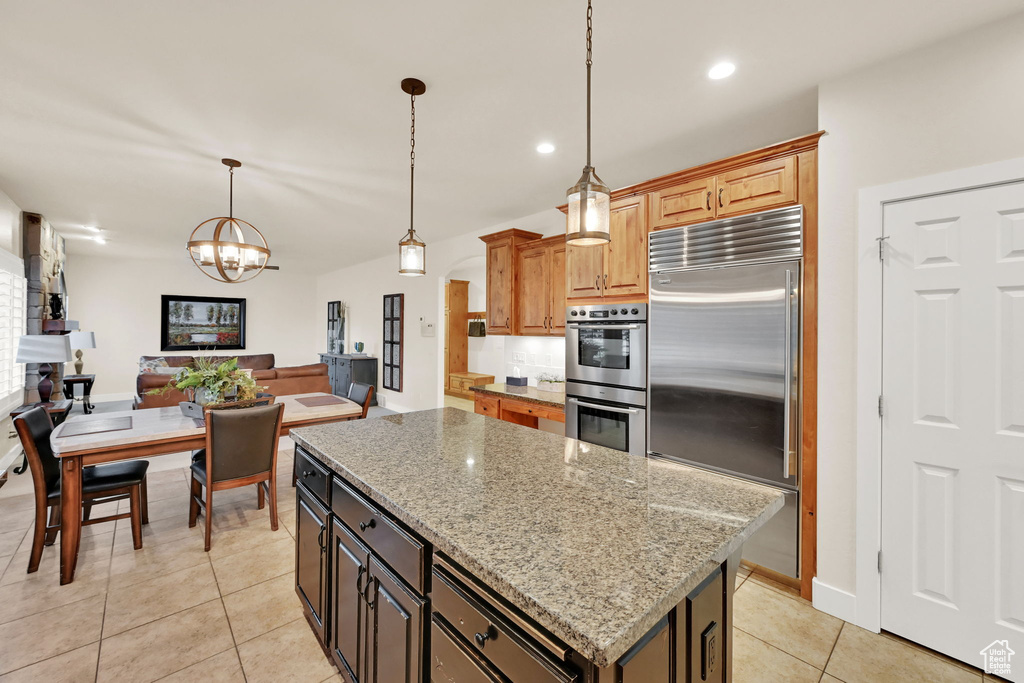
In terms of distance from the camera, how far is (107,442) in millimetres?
2467

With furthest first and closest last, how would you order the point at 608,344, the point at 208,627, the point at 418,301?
1. the point at 418,301
2. the point at 608,344
3. the point at 208,627

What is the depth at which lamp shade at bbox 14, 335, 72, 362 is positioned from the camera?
12.7 ft

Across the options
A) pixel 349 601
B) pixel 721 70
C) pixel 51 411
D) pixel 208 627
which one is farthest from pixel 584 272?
pixel 51 411

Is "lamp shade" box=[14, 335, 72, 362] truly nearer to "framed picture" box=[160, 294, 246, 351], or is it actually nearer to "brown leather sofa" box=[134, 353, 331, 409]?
"brown leather sofa" box=[134, 353, 331, 409]

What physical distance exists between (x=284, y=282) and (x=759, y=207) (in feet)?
31.8

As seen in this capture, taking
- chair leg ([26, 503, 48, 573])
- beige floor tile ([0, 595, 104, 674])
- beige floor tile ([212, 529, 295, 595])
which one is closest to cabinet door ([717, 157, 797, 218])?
beige floor tile ([212, 529, 295, 595])

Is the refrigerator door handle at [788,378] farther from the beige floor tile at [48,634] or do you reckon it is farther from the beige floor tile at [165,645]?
the beige floor tile at [48,634]

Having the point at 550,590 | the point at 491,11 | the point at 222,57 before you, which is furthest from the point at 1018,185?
the point at 222,57

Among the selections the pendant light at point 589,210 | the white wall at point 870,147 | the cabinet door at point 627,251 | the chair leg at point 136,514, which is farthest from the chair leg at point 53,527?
the white wall at point 870,147

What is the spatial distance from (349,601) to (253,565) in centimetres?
145

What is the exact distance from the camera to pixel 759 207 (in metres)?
2.43

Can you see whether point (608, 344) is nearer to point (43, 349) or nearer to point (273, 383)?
point (273, 383)

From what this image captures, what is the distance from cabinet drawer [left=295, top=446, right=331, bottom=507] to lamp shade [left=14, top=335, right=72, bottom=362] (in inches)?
141

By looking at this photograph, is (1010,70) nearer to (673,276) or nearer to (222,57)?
(673,276)
